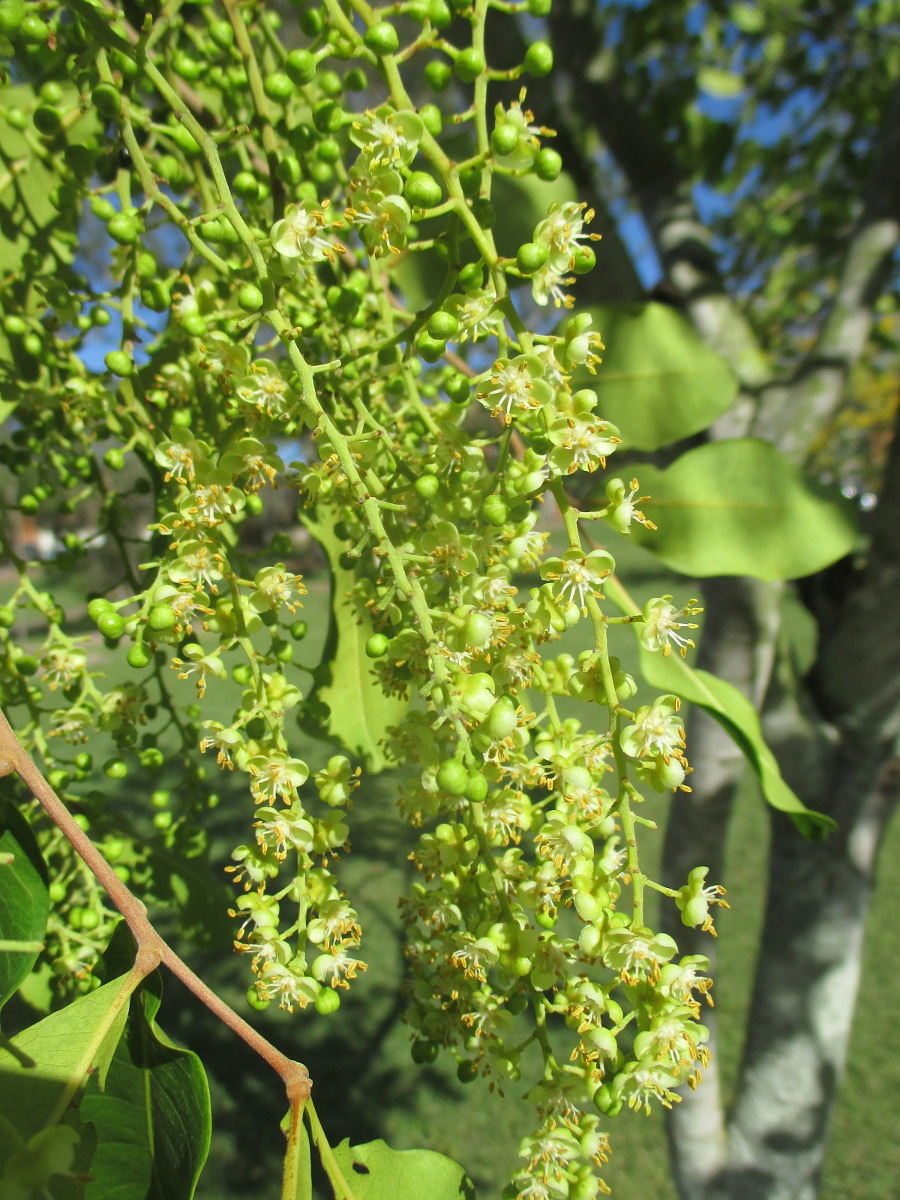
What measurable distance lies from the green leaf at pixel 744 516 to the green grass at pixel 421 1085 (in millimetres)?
2236

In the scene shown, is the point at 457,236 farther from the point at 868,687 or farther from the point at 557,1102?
the point at 868,687

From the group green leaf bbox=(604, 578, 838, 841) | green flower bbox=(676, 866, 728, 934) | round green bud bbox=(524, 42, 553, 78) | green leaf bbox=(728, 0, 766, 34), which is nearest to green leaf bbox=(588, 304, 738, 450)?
green leaf bbox=(604, 578, 838, 841)

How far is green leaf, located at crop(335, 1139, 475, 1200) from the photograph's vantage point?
2.29 ft

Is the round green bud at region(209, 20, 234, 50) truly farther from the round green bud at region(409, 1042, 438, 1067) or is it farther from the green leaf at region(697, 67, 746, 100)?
the green leaf at region(697, 67, 746, 100)

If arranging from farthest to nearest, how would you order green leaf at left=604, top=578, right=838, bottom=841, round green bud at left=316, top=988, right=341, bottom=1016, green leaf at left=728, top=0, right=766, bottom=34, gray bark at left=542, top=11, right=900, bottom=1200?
1. green leaf at left=728, top=0, right=766, bottom=34
2. gray bark at left=542, top=11, right=900, bottom=1200
3. green leaf at left=604, top=578, right=838, bottom=841
4. round green bud at left=316, top=988, right=341, bottom=1016

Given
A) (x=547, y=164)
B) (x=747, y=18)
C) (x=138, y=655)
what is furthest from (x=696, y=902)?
(x=747, y=18)

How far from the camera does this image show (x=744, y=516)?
3.56 feet

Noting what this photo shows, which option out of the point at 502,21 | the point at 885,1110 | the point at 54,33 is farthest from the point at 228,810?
the point at 54,33

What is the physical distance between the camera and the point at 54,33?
84cm

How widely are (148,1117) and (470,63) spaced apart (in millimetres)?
876

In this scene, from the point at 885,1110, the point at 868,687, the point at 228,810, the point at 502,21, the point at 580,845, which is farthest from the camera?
the point at 228,810

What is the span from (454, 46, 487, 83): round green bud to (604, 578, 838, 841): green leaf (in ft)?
1.48

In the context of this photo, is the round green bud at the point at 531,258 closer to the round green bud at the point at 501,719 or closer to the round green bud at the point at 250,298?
the round green bud at the point at 250,298

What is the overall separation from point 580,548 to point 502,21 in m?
1.54
